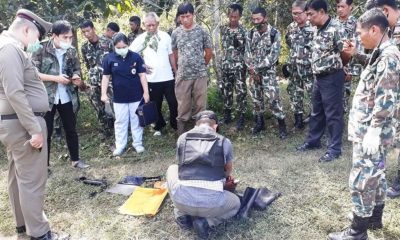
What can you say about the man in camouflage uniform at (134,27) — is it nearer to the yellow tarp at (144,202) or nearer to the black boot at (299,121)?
the black boot at (299,121)

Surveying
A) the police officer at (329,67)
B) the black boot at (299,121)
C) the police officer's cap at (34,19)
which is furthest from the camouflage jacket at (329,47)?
the police officer's cap at (34,19)

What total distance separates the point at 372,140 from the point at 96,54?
4.38 metres

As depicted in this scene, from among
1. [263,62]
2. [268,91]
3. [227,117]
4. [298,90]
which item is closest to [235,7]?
[263,62]

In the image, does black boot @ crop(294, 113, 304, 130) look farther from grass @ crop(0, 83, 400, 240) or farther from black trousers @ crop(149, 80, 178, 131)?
black trousers @ crop(149, 80, 178, 131)

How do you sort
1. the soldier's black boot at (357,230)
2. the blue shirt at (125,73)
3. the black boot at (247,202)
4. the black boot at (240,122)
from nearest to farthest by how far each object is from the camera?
the soldier's black boot at (357,230) < the black boot at (247,202) < the blue shirt at (125,73) < the black boot at (240,122)

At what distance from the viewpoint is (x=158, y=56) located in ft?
19.3

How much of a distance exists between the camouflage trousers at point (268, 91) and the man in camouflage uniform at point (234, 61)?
0.30 metres

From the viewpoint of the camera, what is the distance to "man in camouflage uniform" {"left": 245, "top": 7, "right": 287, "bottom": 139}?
5.73 metres

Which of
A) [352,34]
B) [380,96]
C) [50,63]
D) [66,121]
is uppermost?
[352,34]

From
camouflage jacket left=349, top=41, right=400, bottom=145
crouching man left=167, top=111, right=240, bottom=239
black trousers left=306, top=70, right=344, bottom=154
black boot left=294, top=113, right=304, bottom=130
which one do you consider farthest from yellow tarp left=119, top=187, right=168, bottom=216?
black boot left=294, top=113, right=304, bottom=130

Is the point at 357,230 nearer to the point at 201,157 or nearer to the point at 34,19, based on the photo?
the point at 201,157

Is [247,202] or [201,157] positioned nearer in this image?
[201,157]

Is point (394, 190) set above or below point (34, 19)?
below

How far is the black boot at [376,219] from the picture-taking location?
3381mm
